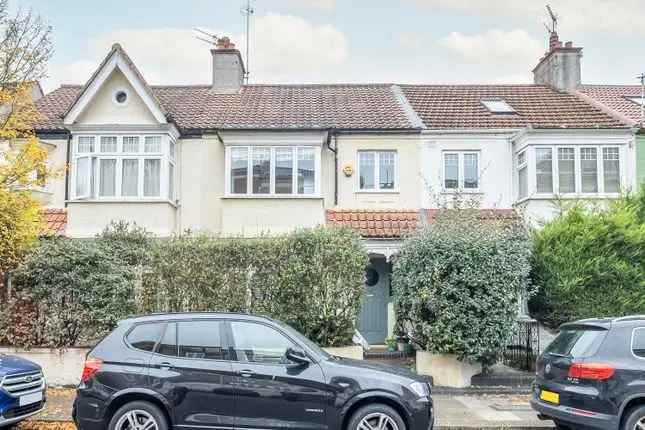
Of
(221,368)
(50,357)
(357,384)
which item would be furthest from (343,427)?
(50,357)

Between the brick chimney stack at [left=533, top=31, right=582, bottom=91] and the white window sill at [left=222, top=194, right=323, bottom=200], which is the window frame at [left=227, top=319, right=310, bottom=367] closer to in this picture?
the white window sill at [left=222, top=194, right=323, bottom=200]

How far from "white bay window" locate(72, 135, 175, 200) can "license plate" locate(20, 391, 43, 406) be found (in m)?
8.19

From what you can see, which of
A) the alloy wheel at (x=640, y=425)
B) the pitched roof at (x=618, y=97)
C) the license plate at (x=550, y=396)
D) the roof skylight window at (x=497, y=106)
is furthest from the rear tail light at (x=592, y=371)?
the roof skylight window at (x=497, y=106)

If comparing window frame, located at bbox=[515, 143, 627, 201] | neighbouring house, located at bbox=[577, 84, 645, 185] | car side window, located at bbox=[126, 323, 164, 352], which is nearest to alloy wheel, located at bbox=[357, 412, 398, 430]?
car side window, located at bbox=[126, 323, 164, 352]

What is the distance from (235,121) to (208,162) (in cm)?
147

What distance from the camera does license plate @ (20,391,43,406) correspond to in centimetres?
793

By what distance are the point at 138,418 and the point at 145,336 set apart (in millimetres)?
996

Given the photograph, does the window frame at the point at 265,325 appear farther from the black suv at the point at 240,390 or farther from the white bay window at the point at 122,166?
the white bay window at the point at 122,166

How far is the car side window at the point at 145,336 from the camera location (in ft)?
24.1

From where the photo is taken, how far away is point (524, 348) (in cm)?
1288

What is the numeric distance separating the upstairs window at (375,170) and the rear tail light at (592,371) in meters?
10.4

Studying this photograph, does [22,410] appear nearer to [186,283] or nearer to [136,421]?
[136,421]

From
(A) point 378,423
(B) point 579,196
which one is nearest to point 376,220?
(B) point 579,196

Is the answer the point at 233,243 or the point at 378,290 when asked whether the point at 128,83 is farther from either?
the point at 378,290
